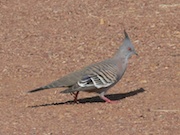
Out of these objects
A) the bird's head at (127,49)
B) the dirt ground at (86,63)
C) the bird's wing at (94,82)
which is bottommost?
the dirt ground at (86,63)

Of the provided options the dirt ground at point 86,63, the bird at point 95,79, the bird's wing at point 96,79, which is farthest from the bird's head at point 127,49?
the dirt ground at point 86,63

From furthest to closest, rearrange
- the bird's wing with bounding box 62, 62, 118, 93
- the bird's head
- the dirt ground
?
the bird's head < the bird's wing with bounding box 62, 62, 118, 93 < the dirt ground

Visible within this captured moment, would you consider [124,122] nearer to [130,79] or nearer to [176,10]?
[130,79]

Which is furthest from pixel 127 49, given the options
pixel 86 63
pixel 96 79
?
pixel 86 63

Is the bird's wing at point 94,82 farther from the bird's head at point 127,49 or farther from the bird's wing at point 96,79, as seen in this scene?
the bird's head at point 127,49

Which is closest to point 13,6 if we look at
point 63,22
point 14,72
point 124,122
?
point 63,22

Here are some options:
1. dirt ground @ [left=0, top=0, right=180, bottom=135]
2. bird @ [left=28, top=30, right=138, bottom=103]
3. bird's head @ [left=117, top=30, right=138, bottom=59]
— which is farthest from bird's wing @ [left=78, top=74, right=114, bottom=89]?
bird's head @ [left=117, top=30, right=138, bottom=59]

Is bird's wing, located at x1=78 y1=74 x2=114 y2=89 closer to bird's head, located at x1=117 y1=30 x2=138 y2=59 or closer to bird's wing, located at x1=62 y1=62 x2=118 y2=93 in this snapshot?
bird's wing, located at x1=62 y1=62 x2=118 y2=93

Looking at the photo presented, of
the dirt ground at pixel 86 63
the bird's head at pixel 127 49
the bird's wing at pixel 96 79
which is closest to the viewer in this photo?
the dirt ground at pixel 86 63

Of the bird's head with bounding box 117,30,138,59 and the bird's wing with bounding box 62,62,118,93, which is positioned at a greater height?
the bird's head with bounding box 117,30,138,59

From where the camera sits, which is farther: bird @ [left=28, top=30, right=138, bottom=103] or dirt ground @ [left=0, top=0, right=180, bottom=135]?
bird @ [left=28, top=30, right=138, bottom=103]
